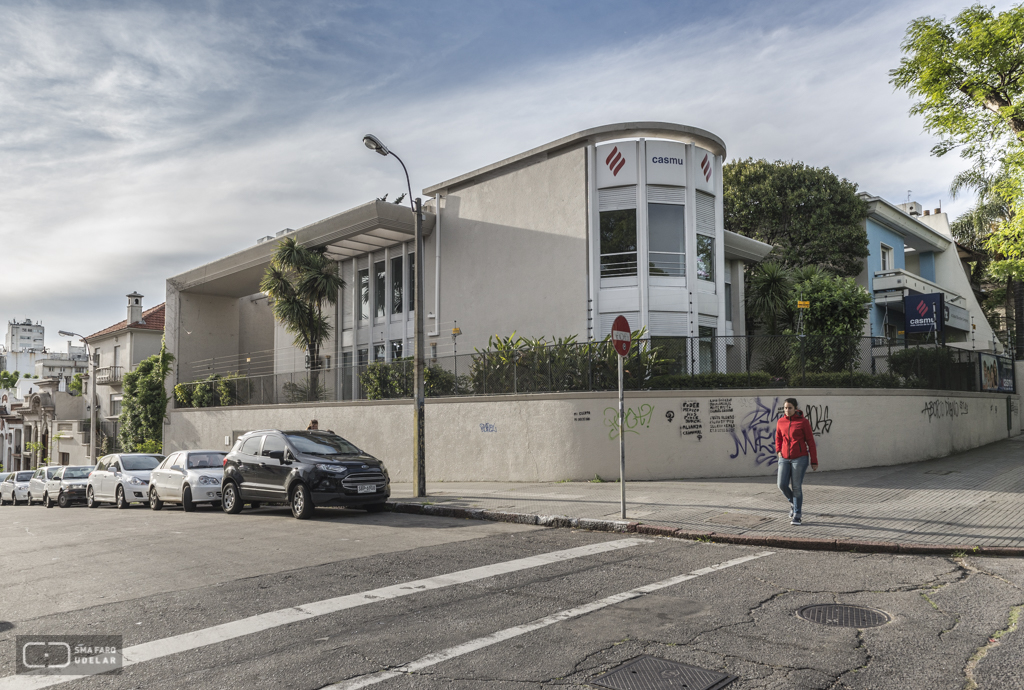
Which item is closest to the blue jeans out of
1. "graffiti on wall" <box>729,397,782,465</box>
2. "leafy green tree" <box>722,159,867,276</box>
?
"graffiti on wall" <box>729,397,782,465</box>

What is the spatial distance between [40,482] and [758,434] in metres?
24.3

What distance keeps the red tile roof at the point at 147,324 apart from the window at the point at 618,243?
106 ft

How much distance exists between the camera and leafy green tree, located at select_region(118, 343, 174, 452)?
33.0 meters

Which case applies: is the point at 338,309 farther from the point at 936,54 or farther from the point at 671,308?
the point at 936,54

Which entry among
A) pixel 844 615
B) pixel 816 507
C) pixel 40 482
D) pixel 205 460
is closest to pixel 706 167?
Answer: pixel 816 507

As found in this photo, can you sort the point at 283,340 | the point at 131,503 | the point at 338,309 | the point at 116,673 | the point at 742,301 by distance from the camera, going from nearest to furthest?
the point at 116,673
the point at 131,503
the point at 742,301
the point at 338,309
the point at 283,340

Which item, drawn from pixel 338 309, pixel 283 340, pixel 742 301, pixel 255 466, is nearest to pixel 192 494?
pixel 255 466

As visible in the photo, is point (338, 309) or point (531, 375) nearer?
point (531, 375)

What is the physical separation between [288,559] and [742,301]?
2111 cm

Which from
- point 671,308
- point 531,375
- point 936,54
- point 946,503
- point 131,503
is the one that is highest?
point 936,54

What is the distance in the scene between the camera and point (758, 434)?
50.9ft

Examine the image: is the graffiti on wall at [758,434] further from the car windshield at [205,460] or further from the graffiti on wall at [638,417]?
the car windshield at [205,460]

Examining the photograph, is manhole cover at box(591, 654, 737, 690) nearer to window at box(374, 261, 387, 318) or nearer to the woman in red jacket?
the woman in red jacket

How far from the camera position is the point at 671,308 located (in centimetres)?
1986
